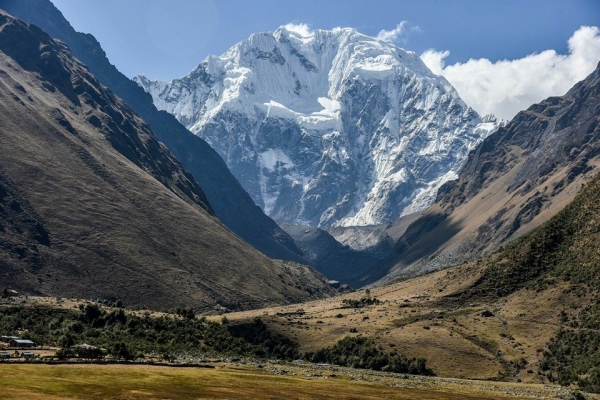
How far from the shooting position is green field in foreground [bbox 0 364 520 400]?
85.1 metres

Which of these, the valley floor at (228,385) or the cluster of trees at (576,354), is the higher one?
the cluster of trees at (576,354)

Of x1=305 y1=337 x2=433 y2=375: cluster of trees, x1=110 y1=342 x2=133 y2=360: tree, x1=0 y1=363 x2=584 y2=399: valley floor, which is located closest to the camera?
x1=0 y1=363 x2=584 y2=399: valley floor

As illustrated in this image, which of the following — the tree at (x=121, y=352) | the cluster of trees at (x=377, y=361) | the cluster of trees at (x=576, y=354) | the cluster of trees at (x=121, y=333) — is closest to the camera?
the tree at (x=121, y=352)

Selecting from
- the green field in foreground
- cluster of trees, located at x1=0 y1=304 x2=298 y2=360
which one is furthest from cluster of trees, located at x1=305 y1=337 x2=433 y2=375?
the green field in foreground

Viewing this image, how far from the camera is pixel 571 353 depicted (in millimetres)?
183875

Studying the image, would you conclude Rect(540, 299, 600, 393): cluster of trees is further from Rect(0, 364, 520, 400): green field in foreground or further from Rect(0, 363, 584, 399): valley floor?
Rect(0, 364, 520, 400): green field in foreground

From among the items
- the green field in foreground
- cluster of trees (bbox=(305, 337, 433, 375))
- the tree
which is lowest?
the green field in foreground

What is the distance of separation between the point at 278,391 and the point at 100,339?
5744 cm

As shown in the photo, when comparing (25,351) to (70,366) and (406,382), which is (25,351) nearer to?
(70,366)

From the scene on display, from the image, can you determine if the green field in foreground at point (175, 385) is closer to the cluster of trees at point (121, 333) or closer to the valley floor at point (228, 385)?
the valley floor at point (228, 385)

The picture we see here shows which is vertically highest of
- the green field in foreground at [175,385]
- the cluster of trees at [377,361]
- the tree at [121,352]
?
the cluster of trees at [377,361]

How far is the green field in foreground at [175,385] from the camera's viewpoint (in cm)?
8512

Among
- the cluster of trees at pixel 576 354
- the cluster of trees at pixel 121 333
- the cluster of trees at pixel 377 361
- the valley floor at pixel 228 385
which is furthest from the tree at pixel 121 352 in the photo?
the cluster of trees at pixel 576 354

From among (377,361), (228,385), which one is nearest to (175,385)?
(228,385)
